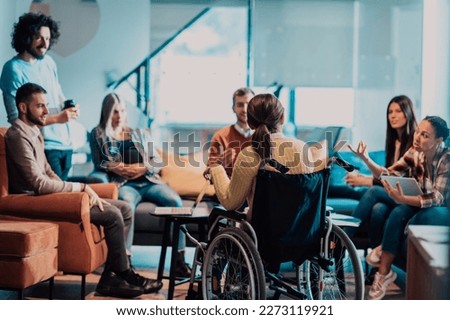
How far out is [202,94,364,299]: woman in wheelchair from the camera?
3.12 meters

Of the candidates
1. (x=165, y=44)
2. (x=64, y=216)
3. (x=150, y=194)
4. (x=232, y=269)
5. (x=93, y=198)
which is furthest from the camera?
(x=165, y=44)

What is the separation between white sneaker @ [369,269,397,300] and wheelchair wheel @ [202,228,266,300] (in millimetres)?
1091

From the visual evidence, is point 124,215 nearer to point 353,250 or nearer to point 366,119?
point 353,250

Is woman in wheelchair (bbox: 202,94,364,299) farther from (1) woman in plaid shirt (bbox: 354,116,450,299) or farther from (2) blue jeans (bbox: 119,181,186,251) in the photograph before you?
(2) blue jeans (bbox: 119,181,186,251)

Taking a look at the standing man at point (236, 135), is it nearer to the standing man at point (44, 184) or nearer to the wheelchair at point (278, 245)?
the standing man at point (44, 184)

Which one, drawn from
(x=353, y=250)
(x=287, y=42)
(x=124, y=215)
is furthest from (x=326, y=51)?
(x=353, y=250)

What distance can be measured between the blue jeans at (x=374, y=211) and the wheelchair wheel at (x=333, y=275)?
0.98m

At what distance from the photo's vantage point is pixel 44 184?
387cm

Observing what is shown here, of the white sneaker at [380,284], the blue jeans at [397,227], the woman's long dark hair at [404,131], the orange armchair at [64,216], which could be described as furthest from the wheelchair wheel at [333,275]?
the woman's long dark hair at [404,131]

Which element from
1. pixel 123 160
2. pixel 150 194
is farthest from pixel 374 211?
pixel 123 160

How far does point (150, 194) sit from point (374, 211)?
1.32m

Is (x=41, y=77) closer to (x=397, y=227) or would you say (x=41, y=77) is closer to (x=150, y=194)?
(x=150, y=194)

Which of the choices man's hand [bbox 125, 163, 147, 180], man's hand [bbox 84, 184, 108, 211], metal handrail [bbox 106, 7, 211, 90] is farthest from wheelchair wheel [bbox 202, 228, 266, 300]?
Answer: metal handrail [bbox 106, 7, 211, 90]
